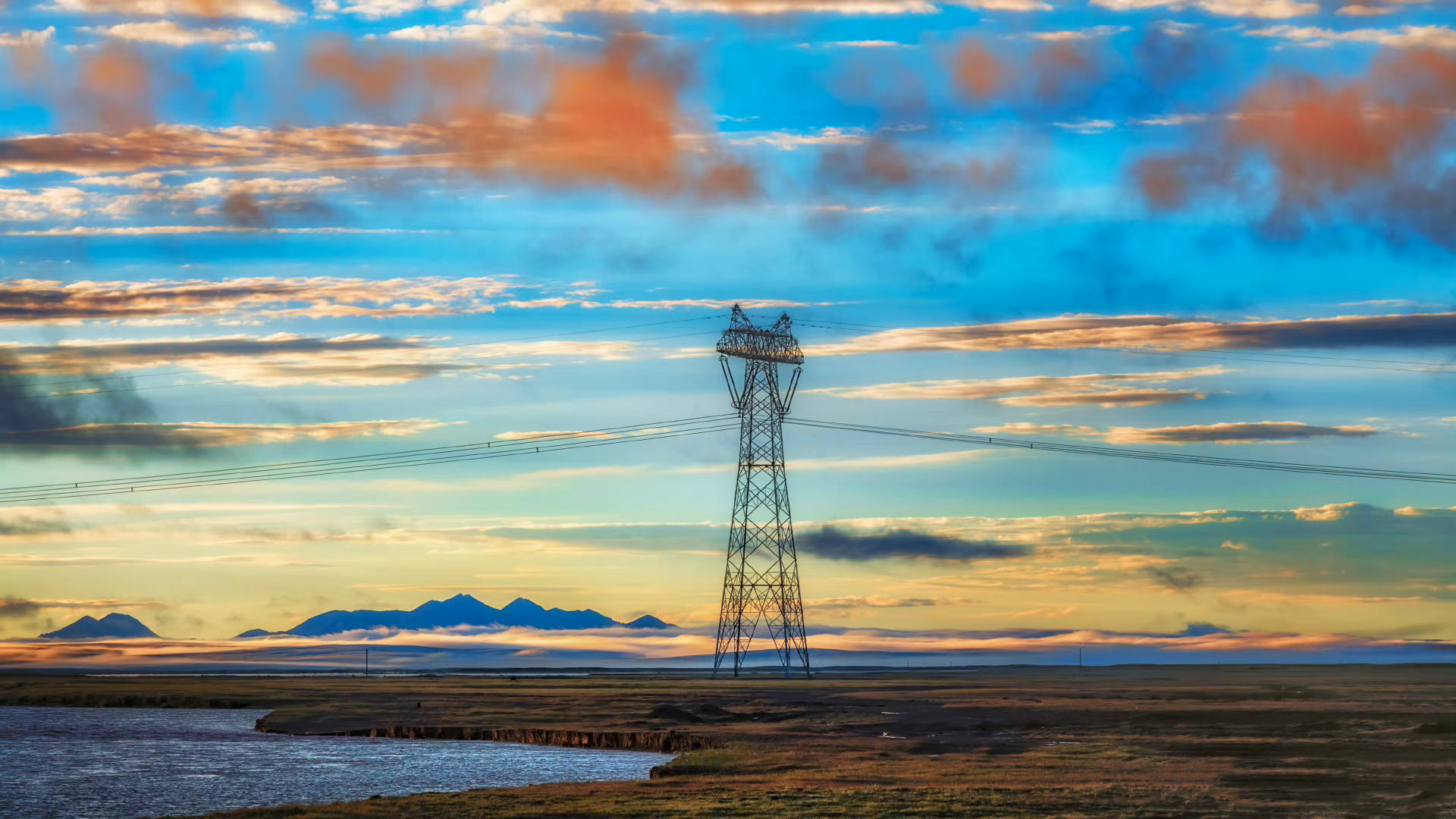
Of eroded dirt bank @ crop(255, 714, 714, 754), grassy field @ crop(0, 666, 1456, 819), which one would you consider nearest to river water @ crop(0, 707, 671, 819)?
eroded dirt bank @ crop(255, 714, 714, 754)

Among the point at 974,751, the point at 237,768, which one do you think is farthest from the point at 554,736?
the point at 974,751

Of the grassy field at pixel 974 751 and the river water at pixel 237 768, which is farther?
the river water at pixel 237 768

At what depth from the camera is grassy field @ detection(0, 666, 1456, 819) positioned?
5200 cm

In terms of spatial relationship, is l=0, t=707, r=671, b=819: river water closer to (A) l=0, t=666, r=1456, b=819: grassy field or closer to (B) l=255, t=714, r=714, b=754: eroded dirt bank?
(B) l=255, t=714, r=714, b=754: eroded dirt bank

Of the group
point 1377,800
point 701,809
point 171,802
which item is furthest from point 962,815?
point 171,802

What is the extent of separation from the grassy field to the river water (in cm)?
672

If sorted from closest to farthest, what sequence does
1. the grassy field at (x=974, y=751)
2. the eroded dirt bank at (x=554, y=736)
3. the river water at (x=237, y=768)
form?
the grassy field at (x=974, y=751) → the river water at (x=237, y=768) → the eroded dirt bank at (x=554, y=736)

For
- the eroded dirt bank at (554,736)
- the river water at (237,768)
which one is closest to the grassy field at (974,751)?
the eroded dirt bank at (554,736)

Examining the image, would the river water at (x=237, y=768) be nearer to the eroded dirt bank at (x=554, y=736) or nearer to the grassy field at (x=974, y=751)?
the eroded dirt bank at (x=554, y=736)

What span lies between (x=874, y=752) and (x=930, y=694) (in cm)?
6775

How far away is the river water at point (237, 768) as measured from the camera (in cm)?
6438

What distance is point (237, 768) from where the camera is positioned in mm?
80312

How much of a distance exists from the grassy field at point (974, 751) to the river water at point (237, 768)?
264 inches

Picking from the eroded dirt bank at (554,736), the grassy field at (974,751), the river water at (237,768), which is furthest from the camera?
the eroded dirt bank at (554,736)
